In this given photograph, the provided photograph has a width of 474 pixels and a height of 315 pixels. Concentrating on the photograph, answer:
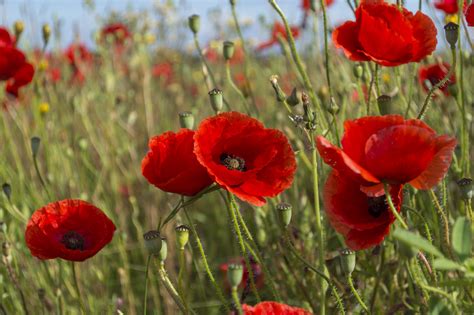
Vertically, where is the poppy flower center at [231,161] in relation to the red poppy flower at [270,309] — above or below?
above

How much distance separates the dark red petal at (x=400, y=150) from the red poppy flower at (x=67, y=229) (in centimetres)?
51

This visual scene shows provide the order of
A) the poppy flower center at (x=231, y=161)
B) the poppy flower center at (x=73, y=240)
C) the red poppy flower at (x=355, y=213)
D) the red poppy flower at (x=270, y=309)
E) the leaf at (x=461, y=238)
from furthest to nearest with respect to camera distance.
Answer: the poppy flower center at (x=73, y=240) → the poppy flower center at (x=231, y=161) → the red poppy flower at (x=355, y=213) → the red poppy flower at (x=270, y=309) → the leaf at (x=461, y=238)

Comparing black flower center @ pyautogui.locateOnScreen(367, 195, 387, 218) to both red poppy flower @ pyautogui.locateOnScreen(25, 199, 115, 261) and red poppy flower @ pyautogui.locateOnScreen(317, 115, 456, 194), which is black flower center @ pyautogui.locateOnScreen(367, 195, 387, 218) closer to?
red poppy flower @ pyautogui.locateOnScreen(317, 115, 456, 194)

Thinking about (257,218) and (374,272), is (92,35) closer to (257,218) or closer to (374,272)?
(257,218)

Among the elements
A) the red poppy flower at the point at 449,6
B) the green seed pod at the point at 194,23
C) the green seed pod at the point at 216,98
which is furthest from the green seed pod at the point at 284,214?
the red poppy flower at the point at 449,6

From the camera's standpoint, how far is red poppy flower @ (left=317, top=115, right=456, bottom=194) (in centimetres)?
92

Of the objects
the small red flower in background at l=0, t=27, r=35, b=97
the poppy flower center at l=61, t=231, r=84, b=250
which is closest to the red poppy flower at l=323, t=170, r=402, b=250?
the poppy flower center at l=61, t=231, r=84, b=250

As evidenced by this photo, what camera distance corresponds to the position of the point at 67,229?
1284mm

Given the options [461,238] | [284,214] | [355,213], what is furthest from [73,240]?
[461,238]

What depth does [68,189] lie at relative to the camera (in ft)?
8.31

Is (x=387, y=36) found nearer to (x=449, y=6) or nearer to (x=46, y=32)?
(x=449, y=6)

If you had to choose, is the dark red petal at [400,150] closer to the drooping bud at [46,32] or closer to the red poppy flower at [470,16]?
the red poppy flower at [470,16]

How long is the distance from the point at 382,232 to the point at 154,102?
3.31 m

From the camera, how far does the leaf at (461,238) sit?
0.77 metres
